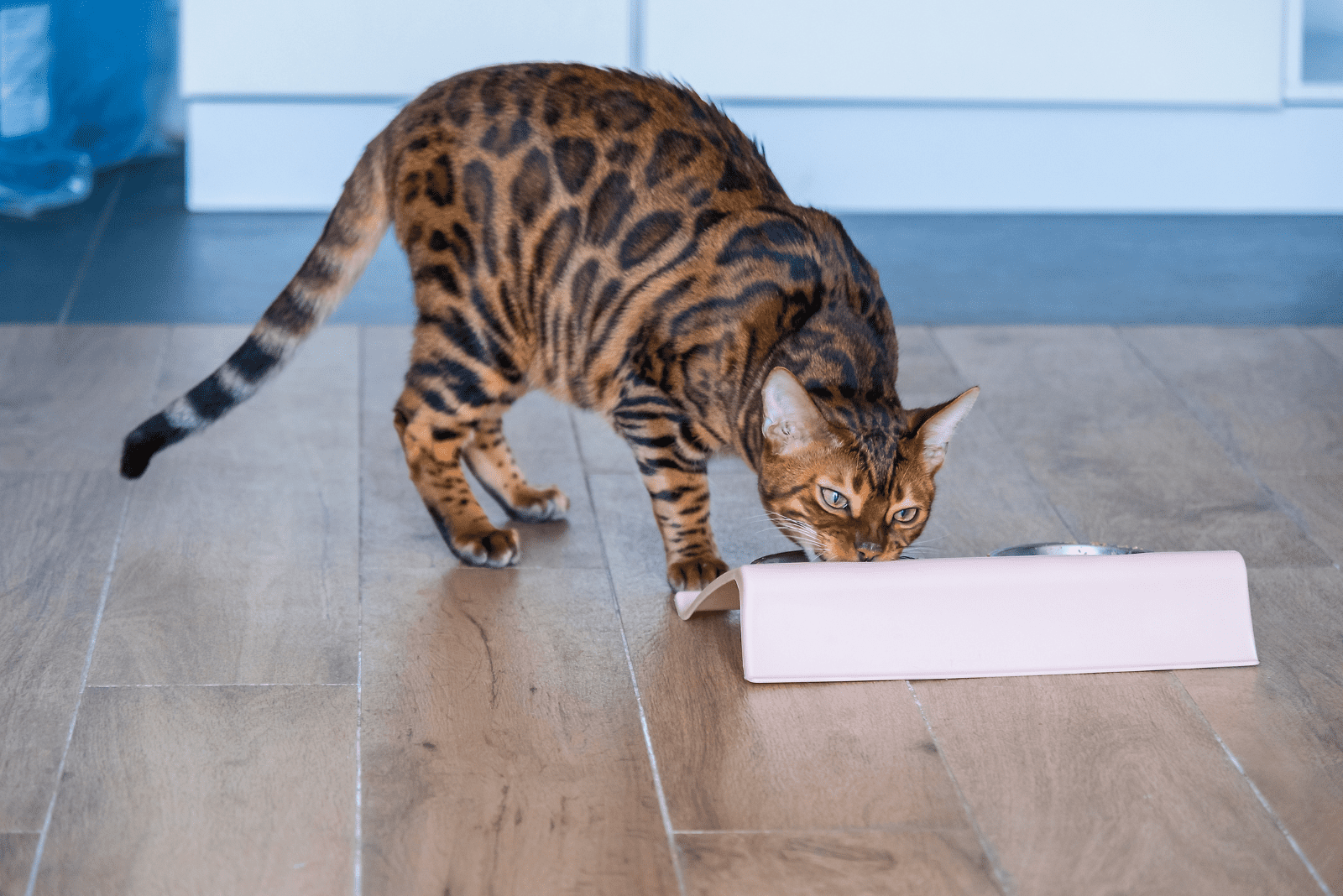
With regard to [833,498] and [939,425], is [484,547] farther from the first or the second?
[939,425]

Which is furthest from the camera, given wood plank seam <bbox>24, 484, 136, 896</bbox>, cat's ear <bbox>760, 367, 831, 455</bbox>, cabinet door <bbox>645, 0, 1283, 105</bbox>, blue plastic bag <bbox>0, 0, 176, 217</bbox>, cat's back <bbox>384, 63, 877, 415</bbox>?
cabinet door <bbox>645, 0, 1283, 105</bbox>

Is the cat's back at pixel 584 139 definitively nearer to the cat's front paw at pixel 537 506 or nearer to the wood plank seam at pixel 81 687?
the cat's front paw at pixel 537 506

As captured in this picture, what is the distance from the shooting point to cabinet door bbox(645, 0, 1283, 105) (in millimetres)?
4266

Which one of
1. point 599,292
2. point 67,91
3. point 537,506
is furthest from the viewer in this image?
point 67,91

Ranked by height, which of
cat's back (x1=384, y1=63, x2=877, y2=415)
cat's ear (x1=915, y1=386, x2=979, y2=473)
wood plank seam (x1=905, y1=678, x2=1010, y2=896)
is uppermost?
cat's back (x1=384, y1=63, x2=877, y2=415)

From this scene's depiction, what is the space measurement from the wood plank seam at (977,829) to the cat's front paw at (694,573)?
41cm

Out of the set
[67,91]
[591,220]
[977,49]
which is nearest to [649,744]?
[591,220]

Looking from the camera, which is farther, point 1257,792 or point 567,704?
point 567,704

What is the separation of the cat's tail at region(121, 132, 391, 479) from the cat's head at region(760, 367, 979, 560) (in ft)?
2.73

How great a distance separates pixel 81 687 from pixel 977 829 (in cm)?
122

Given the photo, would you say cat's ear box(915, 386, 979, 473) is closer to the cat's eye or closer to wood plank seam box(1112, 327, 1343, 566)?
the cat's eye

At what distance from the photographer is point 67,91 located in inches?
170

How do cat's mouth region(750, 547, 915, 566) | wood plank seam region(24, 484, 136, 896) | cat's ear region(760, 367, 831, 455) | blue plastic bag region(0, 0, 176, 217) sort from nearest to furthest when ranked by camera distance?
wood plank seam region(24, 484, 136, 896) < cat's ear region(760, 367, 831, 455) < cat's mouth region(750, 547, 915, 566) < blue plastic bag region(0, 0, 176, 217)

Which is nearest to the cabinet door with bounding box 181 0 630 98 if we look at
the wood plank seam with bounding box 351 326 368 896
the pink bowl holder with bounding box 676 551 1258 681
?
the wood plank seam with bounding box 351 326 368 896
